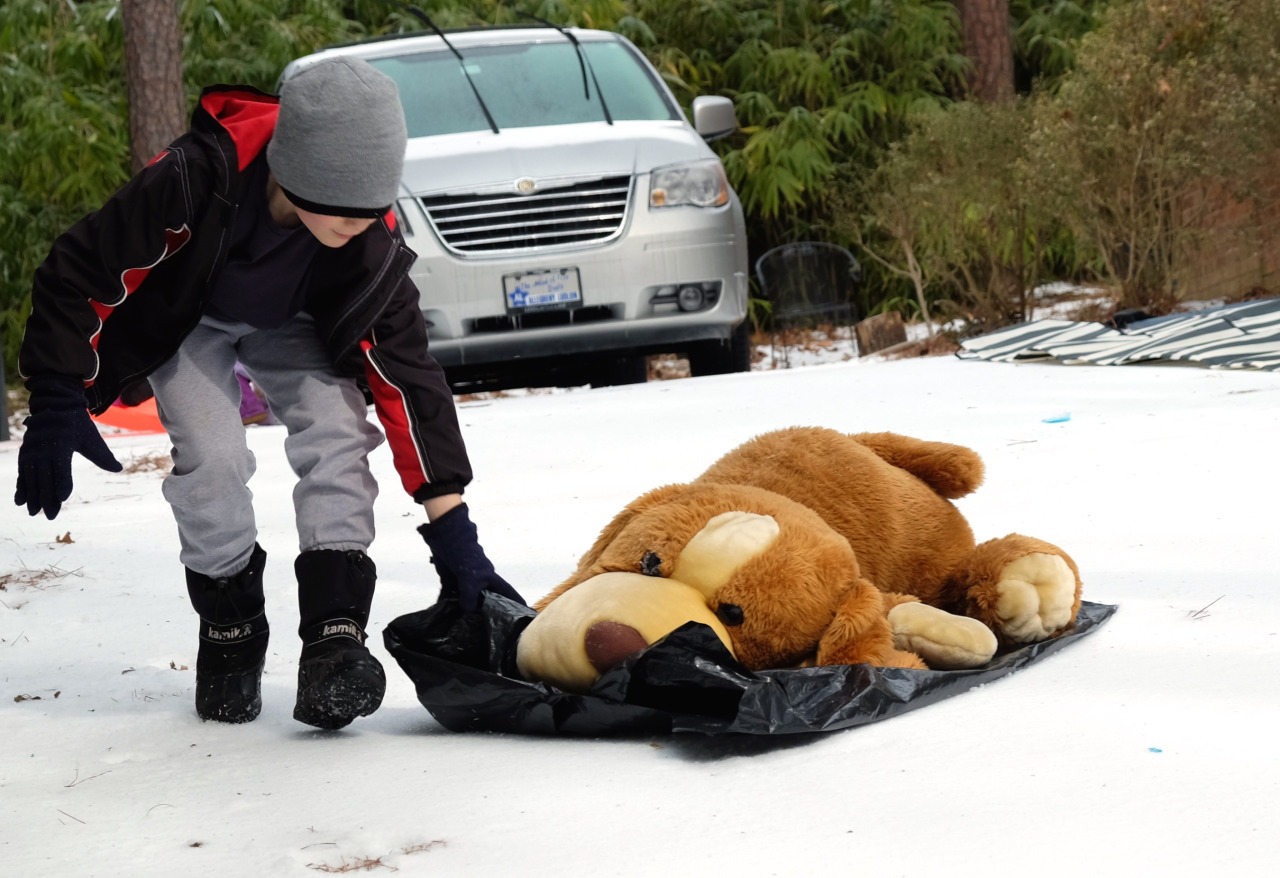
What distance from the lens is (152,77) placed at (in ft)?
28.9

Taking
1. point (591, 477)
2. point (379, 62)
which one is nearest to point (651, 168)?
point (379, 62)

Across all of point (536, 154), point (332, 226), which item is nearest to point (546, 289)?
point (536, 154)

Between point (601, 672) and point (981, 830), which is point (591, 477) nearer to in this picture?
point (601, 672)

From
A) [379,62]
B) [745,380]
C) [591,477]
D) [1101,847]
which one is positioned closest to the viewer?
[1101,847]

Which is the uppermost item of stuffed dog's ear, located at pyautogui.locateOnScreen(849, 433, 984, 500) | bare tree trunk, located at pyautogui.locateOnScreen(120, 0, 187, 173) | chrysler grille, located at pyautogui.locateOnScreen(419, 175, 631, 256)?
bare tree trunk, located at pyautogui.locateOnScreen(120, 0, 187, 173)

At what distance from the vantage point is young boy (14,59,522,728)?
2.00 m

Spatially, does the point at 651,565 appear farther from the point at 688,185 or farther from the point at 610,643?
the point at 688,185

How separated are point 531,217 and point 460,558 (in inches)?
158

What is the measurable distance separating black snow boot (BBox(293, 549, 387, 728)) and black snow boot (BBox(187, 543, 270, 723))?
15 centimetres

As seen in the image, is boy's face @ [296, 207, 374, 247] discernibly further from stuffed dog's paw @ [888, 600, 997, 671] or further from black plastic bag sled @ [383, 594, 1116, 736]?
stuffed dog's paw @ [888, 600, 997, 671]

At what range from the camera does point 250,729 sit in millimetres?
2164

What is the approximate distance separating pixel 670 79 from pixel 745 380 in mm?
5776

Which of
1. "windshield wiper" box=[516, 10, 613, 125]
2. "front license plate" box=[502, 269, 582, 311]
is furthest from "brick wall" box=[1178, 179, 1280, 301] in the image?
"front license plate" box=[502, 269, 582, 311]

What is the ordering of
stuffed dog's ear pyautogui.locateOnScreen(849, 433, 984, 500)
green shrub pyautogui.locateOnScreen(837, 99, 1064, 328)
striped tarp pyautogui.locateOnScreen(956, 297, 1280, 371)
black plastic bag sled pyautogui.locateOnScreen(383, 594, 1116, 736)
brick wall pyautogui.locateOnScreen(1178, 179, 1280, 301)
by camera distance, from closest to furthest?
black plastic bag sled pyautogui.locateOnScreen(383, 594, 1116, 736), stuffed dog's ear pyautogui.locateOnScreen(849, 433, 984, 500), striped tarp pyautogui.locateOnScreen(956, 297, 1280, 371), brick wall pyautogui.locateOnScreen(1178, 179, 1280, 301), green shrub pyautogui.locateOnScreen(837, 99, 1064, 328)
